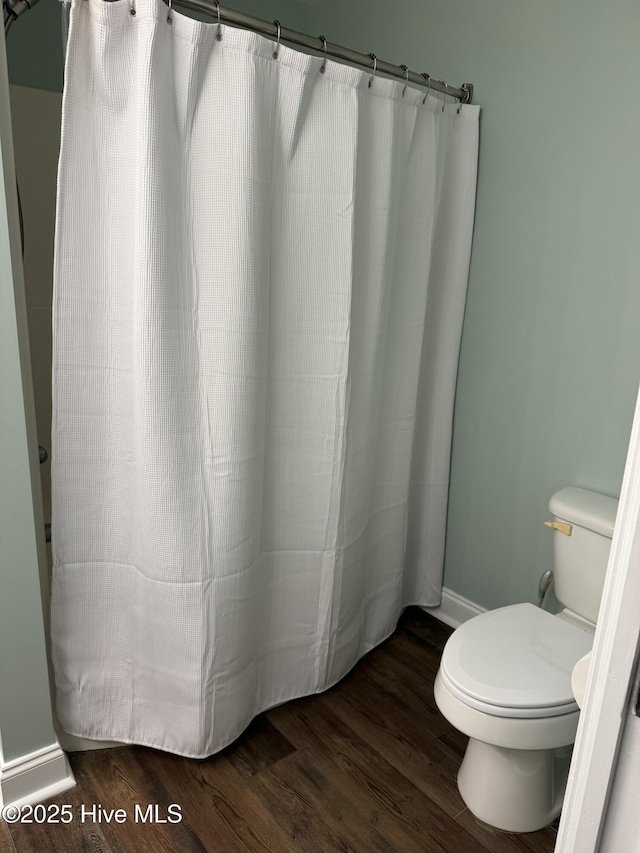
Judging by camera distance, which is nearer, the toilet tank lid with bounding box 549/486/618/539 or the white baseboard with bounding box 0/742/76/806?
the white baseboard with bounding box 0/742/76/806

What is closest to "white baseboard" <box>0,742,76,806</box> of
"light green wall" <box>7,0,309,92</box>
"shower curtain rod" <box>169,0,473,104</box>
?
"shower curtain rod" <box>169,0,473,104</box>

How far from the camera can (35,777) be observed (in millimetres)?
1665

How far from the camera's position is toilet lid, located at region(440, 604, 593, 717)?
1550 mm

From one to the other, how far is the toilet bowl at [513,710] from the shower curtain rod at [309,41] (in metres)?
1.58

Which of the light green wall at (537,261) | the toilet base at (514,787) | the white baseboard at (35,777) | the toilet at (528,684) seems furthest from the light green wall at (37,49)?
the toilet base at (514,787)

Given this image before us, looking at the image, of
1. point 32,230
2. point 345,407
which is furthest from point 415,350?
point 32,230

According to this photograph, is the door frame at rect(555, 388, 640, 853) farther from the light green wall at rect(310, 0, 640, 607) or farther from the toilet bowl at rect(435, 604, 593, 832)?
the light green wall at rect(310, 0, 640, 607)

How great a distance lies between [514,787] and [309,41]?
195 centimetres

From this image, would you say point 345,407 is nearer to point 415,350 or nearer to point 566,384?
point 415,350

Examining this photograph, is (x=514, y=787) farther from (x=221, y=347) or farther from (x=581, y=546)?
(x=221, y=347)

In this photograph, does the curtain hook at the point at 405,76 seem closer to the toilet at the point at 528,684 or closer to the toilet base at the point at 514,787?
the toilet at the point at 528,684

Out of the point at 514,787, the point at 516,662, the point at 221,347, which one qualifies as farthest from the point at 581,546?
the point at 221,347

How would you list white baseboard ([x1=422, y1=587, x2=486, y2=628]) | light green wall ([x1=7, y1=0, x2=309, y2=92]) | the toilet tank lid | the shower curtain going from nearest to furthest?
the shower curtain < the toilet tank lid < light green wall ([x1=7, y1=0, x2=309, y2=92]) < white baseboard ([x1=422, y1=587, x2=486, y2=628])

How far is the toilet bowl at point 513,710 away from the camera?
1552 millimetres
